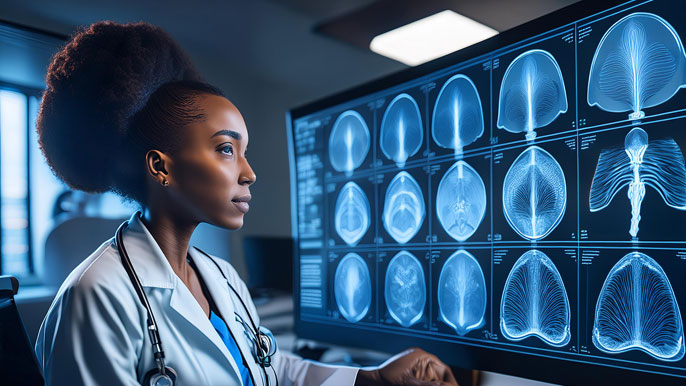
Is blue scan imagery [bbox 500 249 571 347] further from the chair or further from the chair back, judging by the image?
the chair back

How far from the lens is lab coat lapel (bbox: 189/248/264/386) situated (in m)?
0.83

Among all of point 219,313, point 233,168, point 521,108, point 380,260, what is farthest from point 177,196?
point 521,108

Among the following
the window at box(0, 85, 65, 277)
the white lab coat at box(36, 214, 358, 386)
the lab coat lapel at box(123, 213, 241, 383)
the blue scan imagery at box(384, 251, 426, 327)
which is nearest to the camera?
the white lab coat at box(36, 214, 358, 386)

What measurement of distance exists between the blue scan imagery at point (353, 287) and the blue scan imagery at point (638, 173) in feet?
1.79

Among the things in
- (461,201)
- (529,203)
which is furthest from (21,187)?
(529,203)

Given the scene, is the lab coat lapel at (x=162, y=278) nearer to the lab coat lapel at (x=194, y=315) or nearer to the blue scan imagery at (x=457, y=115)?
the lab coat lapel at (x=194, y=315)

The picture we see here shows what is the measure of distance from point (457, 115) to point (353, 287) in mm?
480

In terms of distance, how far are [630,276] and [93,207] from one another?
3.88 ft

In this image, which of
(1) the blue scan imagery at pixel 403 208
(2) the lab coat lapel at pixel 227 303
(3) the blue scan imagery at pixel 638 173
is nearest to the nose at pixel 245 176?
(2) the lab coat lapel at pixel 227 303

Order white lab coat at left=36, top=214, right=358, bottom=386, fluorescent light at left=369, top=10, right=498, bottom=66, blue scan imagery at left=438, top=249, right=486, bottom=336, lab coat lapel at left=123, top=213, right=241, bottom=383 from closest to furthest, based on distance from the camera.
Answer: white lab coat at left=36, top=214, right=358, bottom=386 < lab coat lapel at left=123, top=213, right=241, bottom=383 < blue scan imagery at left=438, top=249, right=486, bottom=336 < fluorescent light at left=369, top=10, right=498, bottom=66

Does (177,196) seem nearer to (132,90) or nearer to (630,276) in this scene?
(132,90)

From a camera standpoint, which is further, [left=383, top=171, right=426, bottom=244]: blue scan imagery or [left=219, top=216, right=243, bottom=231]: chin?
[left=383, top=171, right=426, bottom=244]: blue scan imagery

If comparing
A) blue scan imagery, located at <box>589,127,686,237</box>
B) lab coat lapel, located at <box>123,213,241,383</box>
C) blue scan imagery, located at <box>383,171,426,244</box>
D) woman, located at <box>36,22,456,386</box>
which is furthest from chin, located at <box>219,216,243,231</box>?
blue scan imagery, located at <box>589,127,686,237</box>

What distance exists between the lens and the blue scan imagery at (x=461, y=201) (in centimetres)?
90
